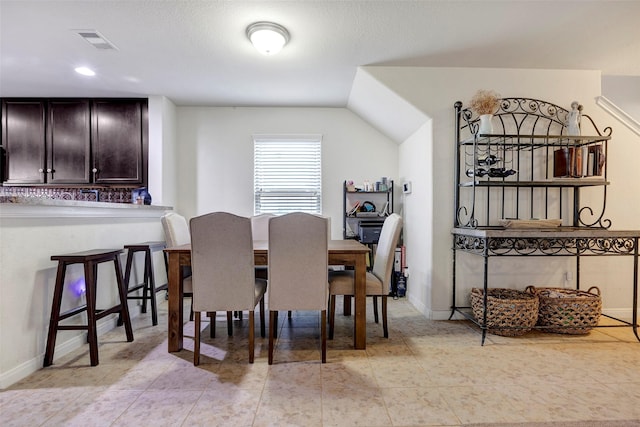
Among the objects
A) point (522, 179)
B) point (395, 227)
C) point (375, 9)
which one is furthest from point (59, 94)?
point (522, 179)

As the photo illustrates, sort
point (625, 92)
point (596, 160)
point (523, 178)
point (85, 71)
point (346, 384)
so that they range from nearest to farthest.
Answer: point (346, 384) → point (596, 160) → point (523, 178) → point (85, 71) → point (625, 92)

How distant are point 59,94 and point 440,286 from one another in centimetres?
496

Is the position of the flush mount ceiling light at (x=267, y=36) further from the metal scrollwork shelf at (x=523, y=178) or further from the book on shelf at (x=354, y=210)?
the book on shelf at (x=354, y=210)

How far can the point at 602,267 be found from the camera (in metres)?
3.16

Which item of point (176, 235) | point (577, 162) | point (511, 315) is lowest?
point (511, 315)

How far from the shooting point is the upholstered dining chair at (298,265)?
7.02ft

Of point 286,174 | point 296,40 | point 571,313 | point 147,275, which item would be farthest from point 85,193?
point 571,313

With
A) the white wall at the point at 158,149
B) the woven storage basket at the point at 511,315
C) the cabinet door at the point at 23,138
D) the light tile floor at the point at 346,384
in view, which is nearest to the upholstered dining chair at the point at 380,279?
the light tile floor at the point at 346,384

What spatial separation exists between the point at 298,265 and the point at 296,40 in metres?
1.88

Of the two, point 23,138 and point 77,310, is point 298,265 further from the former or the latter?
point 23,138

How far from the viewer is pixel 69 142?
4.01 m

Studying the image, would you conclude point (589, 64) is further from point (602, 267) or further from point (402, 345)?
point (402, 345)

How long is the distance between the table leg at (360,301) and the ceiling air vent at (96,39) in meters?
2.77

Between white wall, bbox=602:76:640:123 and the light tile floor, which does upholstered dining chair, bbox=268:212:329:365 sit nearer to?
the light tile floor
